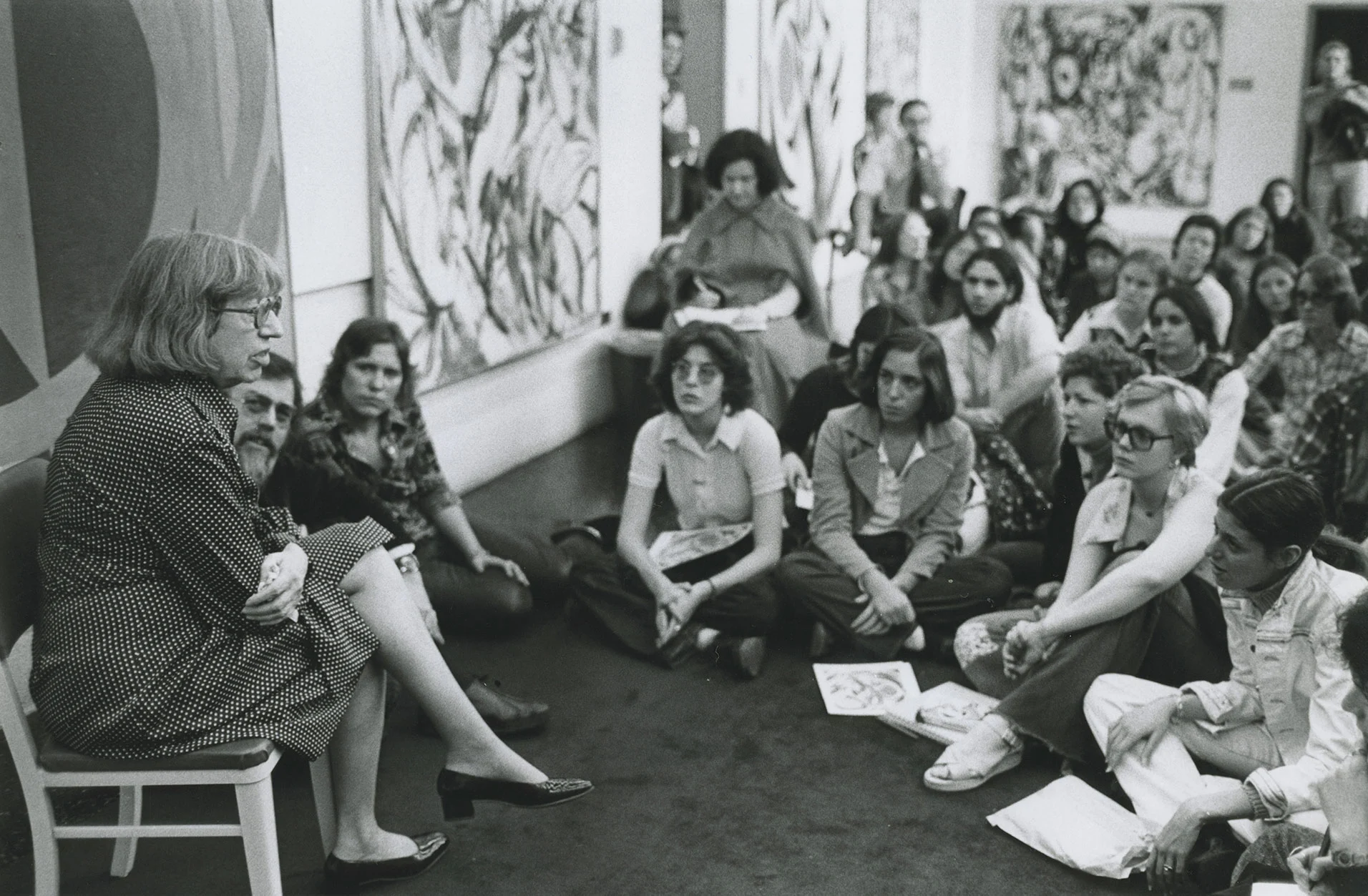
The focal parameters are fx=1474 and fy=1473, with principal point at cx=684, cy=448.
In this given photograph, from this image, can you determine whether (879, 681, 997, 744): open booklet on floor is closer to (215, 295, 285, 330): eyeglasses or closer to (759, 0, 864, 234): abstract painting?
(215, 295, 285, 330): eyeglasses

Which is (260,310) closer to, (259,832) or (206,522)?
(206,522)

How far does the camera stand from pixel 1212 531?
11.5 ft

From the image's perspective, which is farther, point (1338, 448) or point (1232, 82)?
point (1232, 82)

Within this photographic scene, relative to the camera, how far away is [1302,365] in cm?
526

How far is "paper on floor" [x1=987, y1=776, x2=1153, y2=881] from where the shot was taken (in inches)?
121

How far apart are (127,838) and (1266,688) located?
2.36 meters

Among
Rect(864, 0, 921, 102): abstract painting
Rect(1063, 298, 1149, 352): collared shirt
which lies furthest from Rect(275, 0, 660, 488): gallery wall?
Rect(864, 0, 921, 102): abstract painting

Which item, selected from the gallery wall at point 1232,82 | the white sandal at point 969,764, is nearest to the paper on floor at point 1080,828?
the white sandal at point 969,764

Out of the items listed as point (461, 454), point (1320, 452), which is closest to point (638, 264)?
point (461, 454)

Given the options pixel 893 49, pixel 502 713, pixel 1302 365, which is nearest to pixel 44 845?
pixel 502 713

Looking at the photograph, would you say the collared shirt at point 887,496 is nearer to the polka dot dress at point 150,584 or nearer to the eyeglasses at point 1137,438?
the eyeglasses at point 1137,438

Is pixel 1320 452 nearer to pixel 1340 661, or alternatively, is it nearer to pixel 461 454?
pixel 1340 661

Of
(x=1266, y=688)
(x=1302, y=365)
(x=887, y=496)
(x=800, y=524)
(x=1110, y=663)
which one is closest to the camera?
(x=1266, y=688)

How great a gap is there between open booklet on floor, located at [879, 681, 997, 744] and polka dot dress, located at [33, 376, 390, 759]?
177 cm
